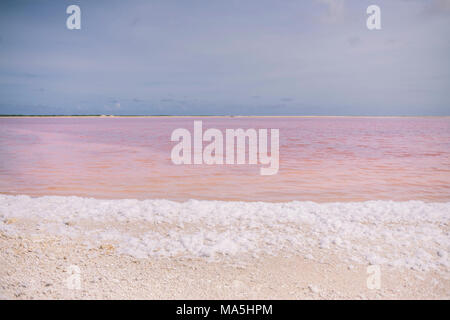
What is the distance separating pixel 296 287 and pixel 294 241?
1.43 m

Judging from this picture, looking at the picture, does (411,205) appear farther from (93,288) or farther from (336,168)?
(93,288)

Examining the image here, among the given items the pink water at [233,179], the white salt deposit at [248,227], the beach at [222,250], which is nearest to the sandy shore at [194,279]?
the beach at [222,250]

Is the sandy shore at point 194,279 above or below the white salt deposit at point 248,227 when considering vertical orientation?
below

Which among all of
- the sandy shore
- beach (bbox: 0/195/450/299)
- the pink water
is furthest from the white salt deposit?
the pink water

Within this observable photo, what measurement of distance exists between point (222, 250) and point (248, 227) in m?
1.13

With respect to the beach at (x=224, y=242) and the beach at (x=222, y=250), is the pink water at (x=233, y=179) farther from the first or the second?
the beach at (x=222, y=250)

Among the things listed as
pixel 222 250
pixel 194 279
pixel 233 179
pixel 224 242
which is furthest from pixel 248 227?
pixel 233 179

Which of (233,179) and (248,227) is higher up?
(233,179)

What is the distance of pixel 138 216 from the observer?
6.84 meters

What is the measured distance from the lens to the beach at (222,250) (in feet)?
13.5

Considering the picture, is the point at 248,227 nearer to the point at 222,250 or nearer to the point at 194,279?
the point at 222,250

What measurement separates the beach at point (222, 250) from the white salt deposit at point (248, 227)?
0.02 meters

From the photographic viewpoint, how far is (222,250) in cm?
517
